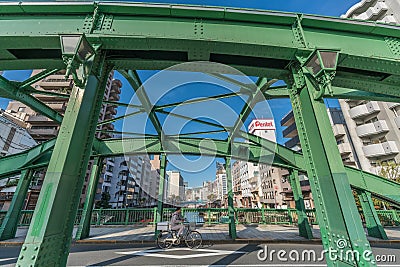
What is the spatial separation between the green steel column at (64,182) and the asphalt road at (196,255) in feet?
12.4

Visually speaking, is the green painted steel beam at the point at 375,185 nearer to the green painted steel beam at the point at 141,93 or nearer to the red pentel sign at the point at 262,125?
the green painted steel beam at the point at 141,93

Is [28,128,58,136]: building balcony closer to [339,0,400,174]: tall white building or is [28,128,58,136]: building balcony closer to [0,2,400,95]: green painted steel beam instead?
[0,2,400,95]: green painted steel beam

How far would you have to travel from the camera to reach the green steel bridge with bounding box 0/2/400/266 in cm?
238

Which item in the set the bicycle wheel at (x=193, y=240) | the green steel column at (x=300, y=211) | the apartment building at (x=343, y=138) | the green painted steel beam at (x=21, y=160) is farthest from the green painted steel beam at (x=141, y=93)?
the apartment building at (x=343, y=138)

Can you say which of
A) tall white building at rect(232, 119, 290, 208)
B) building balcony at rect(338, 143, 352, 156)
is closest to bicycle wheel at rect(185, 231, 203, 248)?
building balcony at rect(338, 143, 352, 156)

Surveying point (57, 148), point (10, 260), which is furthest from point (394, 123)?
point (10, 260)

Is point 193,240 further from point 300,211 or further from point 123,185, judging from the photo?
point 123,185

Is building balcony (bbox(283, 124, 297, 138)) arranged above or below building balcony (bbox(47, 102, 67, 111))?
below

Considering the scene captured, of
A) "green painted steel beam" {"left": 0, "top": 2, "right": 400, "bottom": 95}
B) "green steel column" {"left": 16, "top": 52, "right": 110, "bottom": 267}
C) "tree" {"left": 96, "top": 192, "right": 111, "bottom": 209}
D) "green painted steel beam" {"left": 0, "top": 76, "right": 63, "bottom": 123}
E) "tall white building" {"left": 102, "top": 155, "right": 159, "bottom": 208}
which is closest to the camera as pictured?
"green steel column" {"left": 16, "top": 52, "right": 110, "bottom": 267}

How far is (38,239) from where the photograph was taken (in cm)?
203

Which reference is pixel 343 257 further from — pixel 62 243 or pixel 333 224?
pixel 62 243

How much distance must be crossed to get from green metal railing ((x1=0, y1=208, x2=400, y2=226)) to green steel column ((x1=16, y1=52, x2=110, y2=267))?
9876mm

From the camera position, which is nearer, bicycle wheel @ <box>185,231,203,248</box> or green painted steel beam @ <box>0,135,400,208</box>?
bicycle wheel @ <box>185,231,203,248</box>

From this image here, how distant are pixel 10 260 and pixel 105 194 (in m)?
34.2
